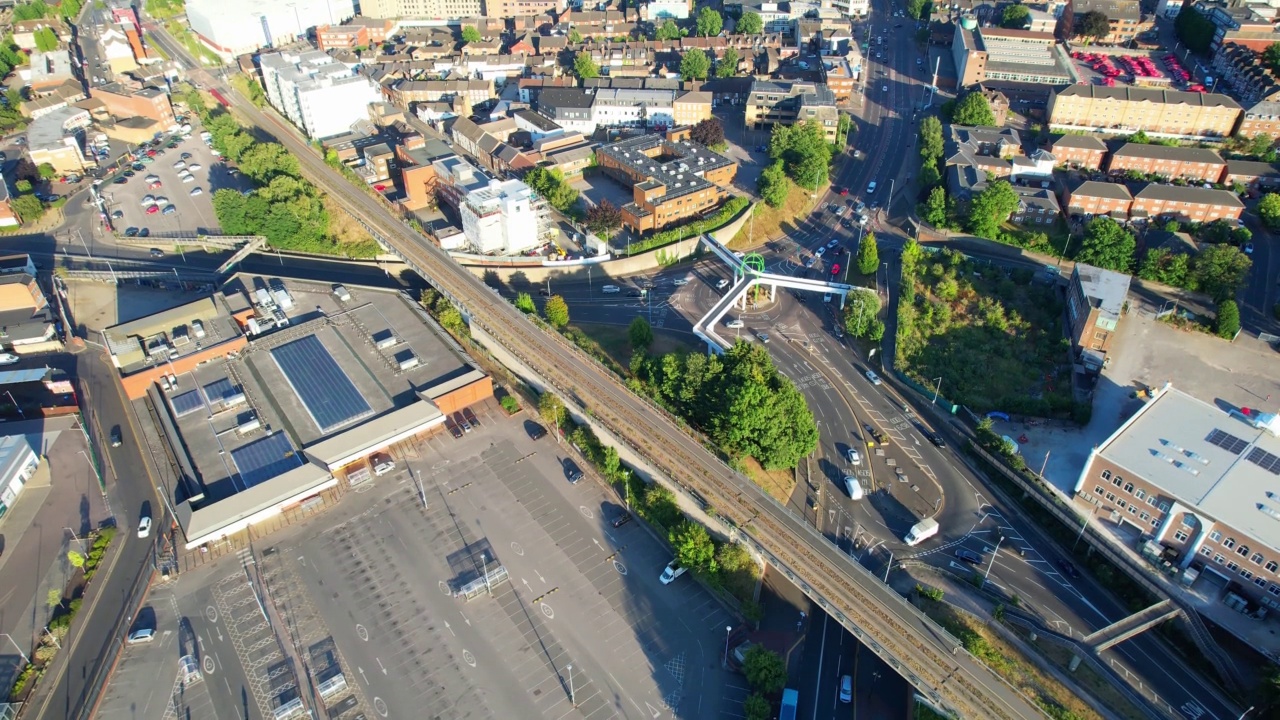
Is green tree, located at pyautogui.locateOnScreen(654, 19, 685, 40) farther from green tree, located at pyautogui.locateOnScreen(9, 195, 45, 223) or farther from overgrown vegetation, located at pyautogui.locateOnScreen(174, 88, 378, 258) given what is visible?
green tree, located at pyautogui.locateOnScreen(9, 195, 45, 223)

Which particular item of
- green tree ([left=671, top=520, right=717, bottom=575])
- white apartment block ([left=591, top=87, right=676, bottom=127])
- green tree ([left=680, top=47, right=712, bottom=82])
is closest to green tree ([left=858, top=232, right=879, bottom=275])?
green tree ([left=671, top=520, right=717, bottom=575])

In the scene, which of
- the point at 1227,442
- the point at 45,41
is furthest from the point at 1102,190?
the point at 45,41

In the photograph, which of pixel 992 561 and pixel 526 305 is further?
pixel 526 305

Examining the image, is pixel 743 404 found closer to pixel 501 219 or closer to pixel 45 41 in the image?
pixel 501 219

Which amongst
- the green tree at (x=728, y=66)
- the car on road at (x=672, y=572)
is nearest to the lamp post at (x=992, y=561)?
the car on road at (x=672, y=572)

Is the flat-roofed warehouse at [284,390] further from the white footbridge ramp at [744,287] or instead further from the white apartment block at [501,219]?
the white footbridge ramp at [744,287]

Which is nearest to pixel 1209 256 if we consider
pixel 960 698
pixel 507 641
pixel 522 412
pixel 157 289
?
pixel 960 698
